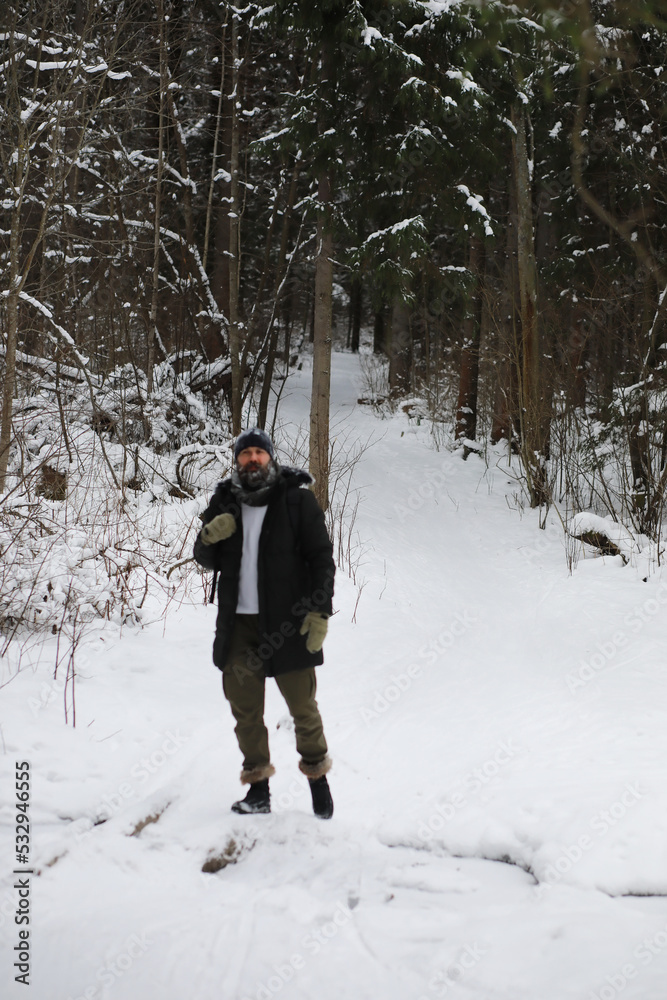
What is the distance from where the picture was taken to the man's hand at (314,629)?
11.3 ft

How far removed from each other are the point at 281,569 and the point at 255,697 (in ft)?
2.29

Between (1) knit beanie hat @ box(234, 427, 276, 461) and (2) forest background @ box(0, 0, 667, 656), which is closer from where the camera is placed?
(1) knit beanie hat @ box(234, 427, 276, 461)

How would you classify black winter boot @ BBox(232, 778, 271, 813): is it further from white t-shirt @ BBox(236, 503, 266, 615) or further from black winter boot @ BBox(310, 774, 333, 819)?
white t-shirt @ BBox(236, 503, 266, 615)

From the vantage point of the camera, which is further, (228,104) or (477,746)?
(228,104)

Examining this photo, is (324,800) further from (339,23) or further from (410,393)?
(410,393)

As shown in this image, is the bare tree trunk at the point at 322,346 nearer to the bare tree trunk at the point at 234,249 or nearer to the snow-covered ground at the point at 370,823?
the bare tree trunk at the point at 234,249

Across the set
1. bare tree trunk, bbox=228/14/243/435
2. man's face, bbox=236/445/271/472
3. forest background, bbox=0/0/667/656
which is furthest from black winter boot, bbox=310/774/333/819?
bare tree trunk, bbox=228/14/243/435

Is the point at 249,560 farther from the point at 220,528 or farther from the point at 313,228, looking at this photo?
the point at 313,228

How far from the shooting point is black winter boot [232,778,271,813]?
3769mm

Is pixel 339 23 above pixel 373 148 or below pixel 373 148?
above

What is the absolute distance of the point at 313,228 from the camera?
14.6m

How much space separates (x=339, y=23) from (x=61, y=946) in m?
9.29

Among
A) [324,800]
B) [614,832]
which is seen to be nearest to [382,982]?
[324,800]

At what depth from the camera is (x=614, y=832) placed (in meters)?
3.41
